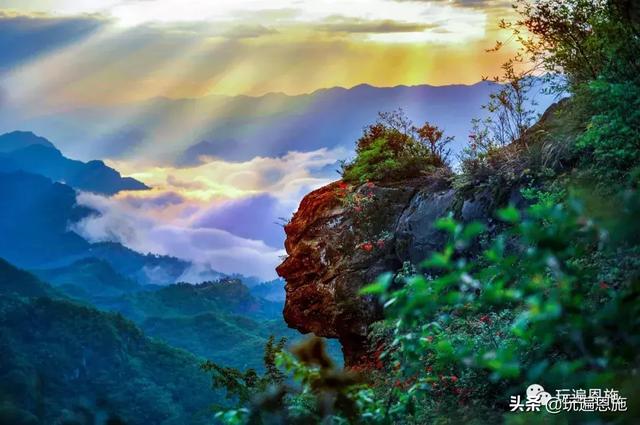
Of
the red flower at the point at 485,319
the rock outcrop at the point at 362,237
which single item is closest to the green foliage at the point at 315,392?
the red flower at the point at 485,319

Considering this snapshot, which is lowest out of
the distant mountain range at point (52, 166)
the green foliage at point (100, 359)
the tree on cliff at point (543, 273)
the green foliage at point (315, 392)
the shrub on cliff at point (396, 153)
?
the green foliage at point (315, 392)

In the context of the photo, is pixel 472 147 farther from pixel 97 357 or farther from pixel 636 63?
pixel 97 357

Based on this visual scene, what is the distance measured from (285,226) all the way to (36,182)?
120 meters

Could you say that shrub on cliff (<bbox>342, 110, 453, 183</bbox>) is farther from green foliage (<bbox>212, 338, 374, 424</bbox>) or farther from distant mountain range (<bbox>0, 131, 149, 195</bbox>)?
A: distant mountain range (<bbox>0, 131, 149, 195</bbox>)

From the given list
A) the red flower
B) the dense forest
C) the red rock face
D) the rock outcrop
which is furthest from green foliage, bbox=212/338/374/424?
the red rock face

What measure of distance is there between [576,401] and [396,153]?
27.6 ft

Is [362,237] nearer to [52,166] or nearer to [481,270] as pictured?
[481,270]

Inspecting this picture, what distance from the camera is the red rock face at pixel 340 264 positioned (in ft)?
33.6

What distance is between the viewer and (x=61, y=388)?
36875 millimetres

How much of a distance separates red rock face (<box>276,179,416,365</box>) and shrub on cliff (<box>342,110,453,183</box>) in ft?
1.30

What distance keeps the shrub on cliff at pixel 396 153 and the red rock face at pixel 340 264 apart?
1.30 ft

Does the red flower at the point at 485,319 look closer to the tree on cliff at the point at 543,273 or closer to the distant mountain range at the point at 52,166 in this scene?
the tree on cliff at the point at 543,273

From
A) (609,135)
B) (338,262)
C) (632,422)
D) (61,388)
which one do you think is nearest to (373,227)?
(338,262)

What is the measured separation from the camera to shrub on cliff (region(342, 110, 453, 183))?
36.4ft
